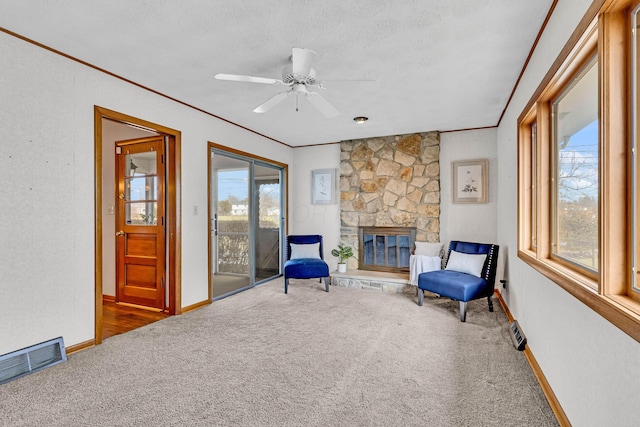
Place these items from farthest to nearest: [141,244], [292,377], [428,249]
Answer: [428,249], [141,244], [292,377]

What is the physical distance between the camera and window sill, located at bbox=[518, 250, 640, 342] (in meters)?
1.03

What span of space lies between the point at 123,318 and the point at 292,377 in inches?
94.1

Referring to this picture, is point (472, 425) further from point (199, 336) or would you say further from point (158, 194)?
point (158, 194)

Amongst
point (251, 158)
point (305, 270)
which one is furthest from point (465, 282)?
point (251, 158)

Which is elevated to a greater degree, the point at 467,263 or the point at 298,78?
the point at 298,78

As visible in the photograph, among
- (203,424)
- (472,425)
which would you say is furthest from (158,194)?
(472,425)

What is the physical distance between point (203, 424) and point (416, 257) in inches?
137

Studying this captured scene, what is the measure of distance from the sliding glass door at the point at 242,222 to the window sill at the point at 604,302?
144 inches

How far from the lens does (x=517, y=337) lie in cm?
275

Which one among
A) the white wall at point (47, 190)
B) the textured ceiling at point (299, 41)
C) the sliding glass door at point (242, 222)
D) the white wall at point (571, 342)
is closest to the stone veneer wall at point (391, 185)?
the sliding glass door at point (242, 222)

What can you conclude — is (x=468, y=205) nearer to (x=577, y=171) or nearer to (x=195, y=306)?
(x=577, y=171)

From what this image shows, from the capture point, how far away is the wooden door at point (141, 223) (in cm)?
382

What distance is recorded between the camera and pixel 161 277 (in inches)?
149

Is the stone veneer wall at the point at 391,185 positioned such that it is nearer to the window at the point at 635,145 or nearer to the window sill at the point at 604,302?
the window sill at the point at 604,302
